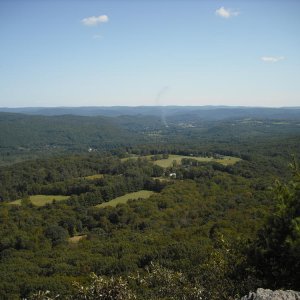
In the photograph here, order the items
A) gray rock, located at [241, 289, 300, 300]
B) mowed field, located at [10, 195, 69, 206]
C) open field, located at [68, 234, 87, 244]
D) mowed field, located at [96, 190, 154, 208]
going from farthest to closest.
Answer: mowed field, located at [10, 195, 69, 206], mowed field, located at [96, 190, 154, 208], open field, located at [68, 234, 87, 244], gray rock, located at [241, 289, 300, 300]

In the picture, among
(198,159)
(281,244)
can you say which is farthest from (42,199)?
(281,244)

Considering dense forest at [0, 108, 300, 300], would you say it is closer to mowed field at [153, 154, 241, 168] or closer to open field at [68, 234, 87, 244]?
open field at [68, 234, 87, 244]

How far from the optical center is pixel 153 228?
67.1 meters

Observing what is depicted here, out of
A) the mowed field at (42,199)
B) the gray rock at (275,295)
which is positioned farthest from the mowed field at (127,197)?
the gray rock at (275,295)

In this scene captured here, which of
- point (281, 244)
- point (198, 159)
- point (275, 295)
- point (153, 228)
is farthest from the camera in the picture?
point (198, 159)

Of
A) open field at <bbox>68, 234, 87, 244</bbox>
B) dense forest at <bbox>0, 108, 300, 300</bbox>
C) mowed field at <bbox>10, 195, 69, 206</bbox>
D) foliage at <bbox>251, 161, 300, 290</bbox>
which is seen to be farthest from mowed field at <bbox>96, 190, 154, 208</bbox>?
foliage at <bbox>251, 161, 300, 290</bbox>

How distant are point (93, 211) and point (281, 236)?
2492 inches

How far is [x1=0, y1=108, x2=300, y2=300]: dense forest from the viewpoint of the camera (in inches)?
637

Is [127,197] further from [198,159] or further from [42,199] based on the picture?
[198,159]

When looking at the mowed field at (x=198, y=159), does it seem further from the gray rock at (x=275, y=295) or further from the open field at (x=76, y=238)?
the gray rock at (x=275, y=295)

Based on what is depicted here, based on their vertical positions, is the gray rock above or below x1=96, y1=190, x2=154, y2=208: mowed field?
above

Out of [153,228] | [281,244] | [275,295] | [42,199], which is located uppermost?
[281,244]

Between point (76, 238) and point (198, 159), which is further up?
point (198, 159)

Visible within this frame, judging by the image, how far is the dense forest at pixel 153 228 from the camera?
53.1 feet
